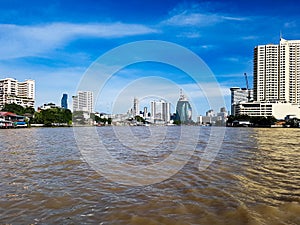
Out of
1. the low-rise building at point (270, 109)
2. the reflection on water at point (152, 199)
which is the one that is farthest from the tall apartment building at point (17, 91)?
the reflection on water at point (152, 199)

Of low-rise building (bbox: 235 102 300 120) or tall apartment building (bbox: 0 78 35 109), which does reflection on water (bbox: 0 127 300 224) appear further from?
tall apartment building (bbox: 0 78 35 109)

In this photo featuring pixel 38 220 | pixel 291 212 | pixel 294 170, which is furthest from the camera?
pixel 294 170

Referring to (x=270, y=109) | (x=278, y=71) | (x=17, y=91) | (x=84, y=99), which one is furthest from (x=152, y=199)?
(x=17, y=91)

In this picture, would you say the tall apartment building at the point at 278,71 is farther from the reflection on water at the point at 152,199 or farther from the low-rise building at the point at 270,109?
the reflection on water at the point at 152,199

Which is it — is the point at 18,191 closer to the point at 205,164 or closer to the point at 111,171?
the point at 111,171

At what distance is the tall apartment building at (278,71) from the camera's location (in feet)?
346

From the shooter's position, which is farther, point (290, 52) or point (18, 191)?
point (290, 52)

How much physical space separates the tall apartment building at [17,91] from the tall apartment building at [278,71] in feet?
318

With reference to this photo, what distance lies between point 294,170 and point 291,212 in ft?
14.1

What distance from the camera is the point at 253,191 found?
5.21 metres

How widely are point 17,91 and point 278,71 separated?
115 m

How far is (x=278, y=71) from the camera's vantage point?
4259 inches

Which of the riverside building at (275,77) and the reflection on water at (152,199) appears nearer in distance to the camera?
the reflection on water at (152,199)

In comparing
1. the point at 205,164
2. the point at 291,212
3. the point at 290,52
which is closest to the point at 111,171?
the point at 205,164
